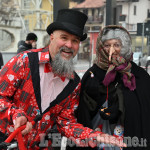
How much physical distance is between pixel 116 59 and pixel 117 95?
37cm

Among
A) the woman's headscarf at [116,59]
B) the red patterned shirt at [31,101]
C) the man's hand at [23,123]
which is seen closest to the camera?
the man's hand at [23,123]

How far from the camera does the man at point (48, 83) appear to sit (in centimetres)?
169

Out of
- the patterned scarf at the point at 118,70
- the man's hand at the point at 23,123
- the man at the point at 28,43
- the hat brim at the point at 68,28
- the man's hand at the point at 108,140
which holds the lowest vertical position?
the man's hand at the point at 108,140

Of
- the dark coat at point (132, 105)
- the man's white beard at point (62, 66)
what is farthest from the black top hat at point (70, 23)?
the dark coat at point (132, 105)

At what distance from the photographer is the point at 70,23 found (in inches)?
70.4

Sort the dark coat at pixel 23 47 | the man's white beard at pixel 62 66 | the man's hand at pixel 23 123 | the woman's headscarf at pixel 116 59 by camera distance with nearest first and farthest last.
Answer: the man's hand at pixel 23 123
the man's white beard at pixel 62 66
the woman's headscarf at pixel 116 59
the dark coat at pixel 23 47

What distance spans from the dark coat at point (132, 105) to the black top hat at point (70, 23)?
23.6 inches

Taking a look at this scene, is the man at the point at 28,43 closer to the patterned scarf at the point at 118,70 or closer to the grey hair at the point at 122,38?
the grey hair at the point at 122,38

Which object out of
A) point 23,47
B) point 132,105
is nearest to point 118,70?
point 132,105

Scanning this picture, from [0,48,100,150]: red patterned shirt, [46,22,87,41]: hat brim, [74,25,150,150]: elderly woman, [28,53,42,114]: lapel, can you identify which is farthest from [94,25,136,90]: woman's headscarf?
[28,53,42,114]: lapel

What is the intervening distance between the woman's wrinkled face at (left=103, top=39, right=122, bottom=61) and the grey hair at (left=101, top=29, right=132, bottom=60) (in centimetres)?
4

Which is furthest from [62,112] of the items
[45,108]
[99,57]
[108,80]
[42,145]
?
[99,57]

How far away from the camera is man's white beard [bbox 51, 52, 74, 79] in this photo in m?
1.77

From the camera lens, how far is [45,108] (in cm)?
180
